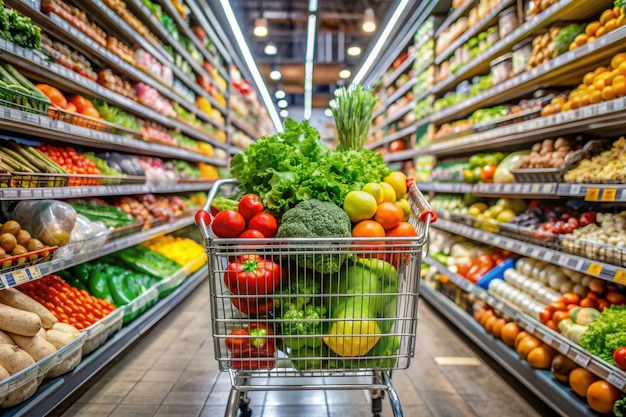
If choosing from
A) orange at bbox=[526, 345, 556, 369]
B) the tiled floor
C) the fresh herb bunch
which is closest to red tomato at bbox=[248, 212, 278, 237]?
the fresh herb bunch

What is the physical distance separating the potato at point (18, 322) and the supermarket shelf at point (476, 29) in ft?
12.0

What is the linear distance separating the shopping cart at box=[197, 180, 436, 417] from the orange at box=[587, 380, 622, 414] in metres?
1.11

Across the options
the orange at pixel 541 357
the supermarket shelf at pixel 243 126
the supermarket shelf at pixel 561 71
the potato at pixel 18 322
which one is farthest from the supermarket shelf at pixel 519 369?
the supermarket shelf at pixel 243 126

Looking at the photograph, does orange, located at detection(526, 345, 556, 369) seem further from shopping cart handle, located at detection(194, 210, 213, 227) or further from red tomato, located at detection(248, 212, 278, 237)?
shopping cart handle, located at detection(194, 210, 213, 227)

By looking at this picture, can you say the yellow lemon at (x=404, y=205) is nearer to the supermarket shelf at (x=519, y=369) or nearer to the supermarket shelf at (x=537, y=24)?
the supermarket shelf at (x=519, y=369)

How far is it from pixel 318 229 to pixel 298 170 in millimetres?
355

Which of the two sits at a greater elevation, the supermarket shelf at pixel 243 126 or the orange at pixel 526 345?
the supermarket shelf at pixel 243 126

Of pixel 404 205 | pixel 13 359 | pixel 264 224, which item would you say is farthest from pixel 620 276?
pixel 13 359

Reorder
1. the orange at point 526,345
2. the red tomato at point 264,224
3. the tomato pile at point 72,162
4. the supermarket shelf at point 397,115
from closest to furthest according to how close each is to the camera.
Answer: the red tomato at point 264,224 < the orange at point 526,345 < the tomato pile at point 72,162 < the supermarket shelf at point 397,115

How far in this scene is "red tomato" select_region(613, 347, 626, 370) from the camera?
6.07ft

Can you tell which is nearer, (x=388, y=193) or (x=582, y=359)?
(x=388, y=193)

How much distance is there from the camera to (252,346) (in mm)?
1419

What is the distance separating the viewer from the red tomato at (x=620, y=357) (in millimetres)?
1851

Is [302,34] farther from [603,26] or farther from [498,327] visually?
[498,327]
